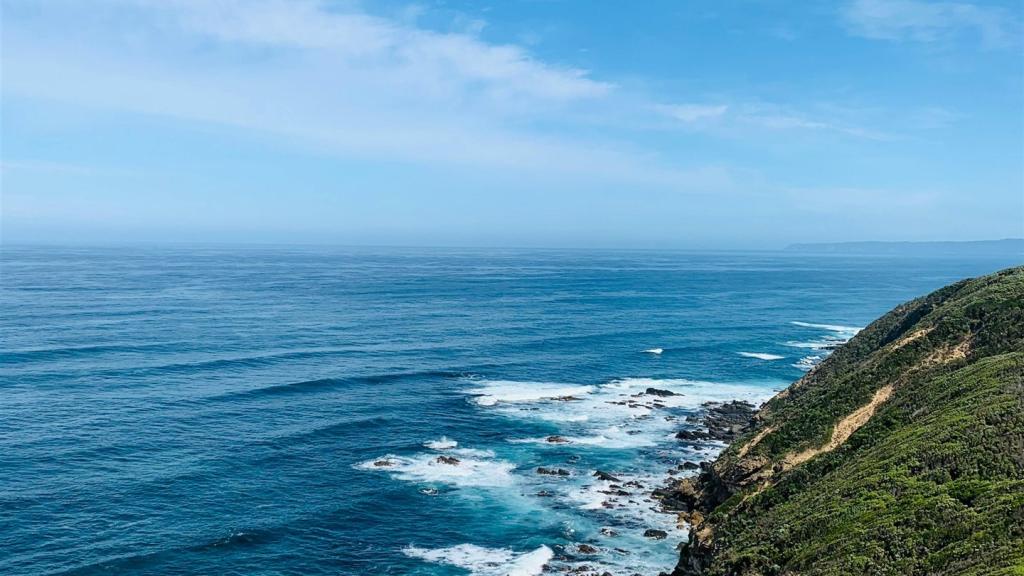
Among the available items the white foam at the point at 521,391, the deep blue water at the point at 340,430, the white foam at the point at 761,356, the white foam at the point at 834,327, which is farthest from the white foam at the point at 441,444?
the white foam at the point at 834,327

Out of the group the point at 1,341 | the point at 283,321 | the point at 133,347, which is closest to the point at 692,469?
the point at 133,347

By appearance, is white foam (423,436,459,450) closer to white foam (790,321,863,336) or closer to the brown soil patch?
the brown soil patch

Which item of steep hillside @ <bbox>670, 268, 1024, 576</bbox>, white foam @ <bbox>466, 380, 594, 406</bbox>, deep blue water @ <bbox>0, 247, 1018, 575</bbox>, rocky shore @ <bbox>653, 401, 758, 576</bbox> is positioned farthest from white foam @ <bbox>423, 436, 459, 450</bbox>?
steep hillside @ <bbox>670, 268, 1024, 576</bbox>

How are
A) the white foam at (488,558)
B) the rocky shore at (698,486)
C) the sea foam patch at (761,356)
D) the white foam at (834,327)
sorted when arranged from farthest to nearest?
the white foam at (834,327), the sea foam patch at (761,356), the rocky shore at (698,486), the white foam at (488,558)

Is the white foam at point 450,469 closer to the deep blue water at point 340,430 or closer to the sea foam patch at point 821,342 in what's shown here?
the deep blue water at point 340,430

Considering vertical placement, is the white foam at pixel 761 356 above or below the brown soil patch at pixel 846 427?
below

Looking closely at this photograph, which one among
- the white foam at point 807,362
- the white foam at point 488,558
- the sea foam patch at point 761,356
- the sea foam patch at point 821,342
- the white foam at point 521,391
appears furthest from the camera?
the sea foam patch at point 761,356

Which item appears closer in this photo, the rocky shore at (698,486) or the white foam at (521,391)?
the rocky shore at (698,486)
